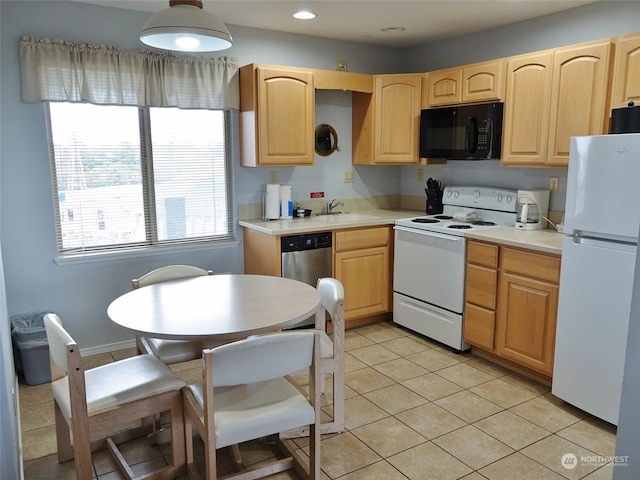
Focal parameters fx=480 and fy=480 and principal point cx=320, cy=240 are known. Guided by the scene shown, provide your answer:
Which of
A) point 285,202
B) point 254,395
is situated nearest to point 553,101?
point 285,202

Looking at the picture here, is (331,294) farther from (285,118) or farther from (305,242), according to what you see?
(285,118)

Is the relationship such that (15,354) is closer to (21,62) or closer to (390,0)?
(21,62)

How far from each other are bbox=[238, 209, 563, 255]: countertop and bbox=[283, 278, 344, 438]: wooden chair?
1.04 metres

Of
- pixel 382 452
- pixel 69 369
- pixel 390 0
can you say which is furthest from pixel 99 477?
pixel 390 0

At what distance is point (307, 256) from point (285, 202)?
571 millimetres

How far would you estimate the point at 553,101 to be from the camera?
312cm

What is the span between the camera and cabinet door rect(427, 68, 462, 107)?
3775mm

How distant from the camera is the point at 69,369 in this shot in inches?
71.5

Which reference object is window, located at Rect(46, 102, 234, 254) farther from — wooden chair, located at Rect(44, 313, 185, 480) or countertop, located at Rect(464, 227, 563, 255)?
countertop, located at Rect(464, 227, 563, 255)

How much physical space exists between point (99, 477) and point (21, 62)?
8.19 ft

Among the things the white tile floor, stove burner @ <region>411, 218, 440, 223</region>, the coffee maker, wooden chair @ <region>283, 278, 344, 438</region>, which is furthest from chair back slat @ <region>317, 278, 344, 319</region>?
the coffee maker

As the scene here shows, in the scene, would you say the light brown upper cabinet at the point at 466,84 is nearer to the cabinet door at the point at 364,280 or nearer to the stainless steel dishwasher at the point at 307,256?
the cabinet door at the point at 364,280

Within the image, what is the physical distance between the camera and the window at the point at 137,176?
10.8 ft

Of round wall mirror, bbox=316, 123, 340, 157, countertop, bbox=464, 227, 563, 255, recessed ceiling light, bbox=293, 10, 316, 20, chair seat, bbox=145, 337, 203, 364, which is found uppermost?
recessed ceiling light, bbox=293, 10, 316, 20
